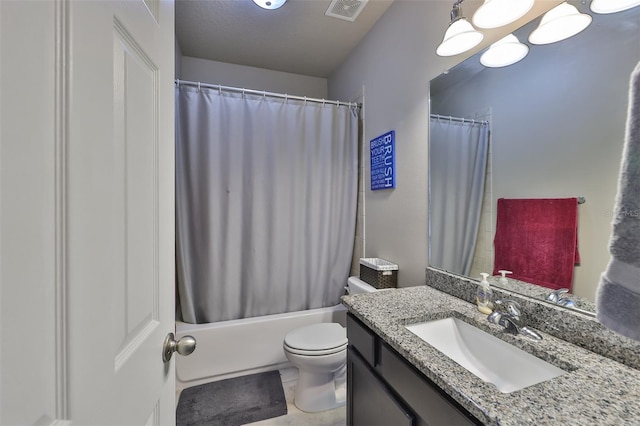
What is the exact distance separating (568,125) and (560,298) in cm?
57

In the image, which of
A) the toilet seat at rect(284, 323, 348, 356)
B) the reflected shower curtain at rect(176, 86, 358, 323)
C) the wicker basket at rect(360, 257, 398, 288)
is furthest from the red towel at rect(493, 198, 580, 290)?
the reflected shower curtain at rect(176, 86, 358, 323)

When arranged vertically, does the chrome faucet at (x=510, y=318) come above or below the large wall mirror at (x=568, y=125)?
below

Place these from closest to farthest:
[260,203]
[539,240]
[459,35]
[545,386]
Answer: [545,386]
[539,240]
[459,35]
[260,203]

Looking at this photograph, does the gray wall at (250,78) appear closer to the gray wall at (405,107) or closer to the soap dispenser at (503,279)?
the gray wall at (405,107)

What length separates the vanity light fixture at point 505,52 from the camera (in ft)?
3.33

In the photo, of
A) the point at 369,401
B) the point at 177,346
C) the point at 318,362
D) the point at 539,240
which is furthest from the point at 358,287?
the point at 177,346

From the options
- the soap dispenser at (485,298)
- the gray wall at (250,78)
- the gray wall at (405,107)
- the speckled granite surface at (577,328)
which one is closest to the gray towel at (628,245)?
the speckled granite surface at (577,328)

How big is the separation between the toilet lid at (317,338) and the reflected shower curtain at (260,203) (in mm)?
457

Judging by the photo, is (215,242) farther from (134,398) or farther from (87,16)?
(87,16)

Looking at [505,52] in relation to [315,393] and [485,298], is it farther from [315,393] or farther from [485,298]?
[315,393]

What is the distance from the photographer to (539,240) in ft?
3.26

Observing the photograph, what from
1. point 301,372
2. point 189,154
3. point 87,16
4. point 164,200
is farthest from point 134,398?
point 189,154

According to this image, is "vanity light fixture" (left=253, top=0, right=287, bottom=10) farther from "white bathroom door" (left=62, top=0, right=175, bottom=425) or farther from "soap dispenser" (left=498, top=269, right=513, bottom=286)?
"soap dispenser" (left=498, top=269, right=513, bottom=286)

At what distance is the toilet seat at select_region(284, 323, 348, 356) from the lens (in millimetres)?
1533
